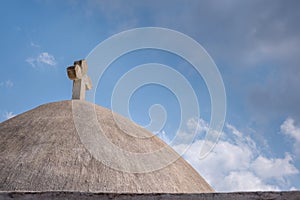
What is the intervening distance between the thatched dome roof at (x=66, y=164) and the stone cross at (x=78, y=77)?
5.21 ft

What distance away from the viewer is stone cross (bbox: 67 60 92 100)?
33.5 ft

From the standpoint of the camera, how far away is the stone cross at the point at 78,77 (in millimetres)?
10211

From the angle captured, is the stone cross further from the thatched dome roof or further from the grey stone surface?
the grey stone surface

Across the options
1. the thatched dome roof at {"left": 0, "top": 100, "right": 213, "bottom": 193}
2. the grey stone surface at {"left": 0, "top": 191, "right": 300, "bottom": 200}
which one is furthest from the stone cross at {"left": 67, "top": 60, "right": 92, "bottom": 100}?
the grey stone surface at {"left": 0, "top": 191, "right": 300, "bottom": 200}

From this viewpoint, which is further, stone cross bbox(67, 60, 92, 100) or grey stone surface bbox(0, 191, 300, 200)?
stone cross bbox(67, 60, 92, 100)

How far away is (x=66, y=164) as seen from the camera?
6379 millimetres

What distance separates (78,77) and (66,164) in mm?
4322

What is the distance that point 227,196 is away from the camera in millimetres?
2549

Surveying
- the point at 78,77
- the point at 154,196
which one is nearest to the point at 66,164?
the point at 154,196

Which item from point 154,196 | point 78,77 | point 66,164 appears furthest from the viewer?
point 78,77

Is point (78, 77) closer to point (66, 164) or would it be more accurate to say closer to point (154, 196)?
point (66, 164)

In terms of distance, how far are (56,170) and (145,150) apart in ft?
6.92

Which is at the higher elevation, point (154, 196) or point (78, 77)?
point (78, 77)

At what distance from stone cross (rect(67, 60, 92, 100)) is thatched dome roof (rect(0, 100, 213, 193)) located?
1589 millimetres
